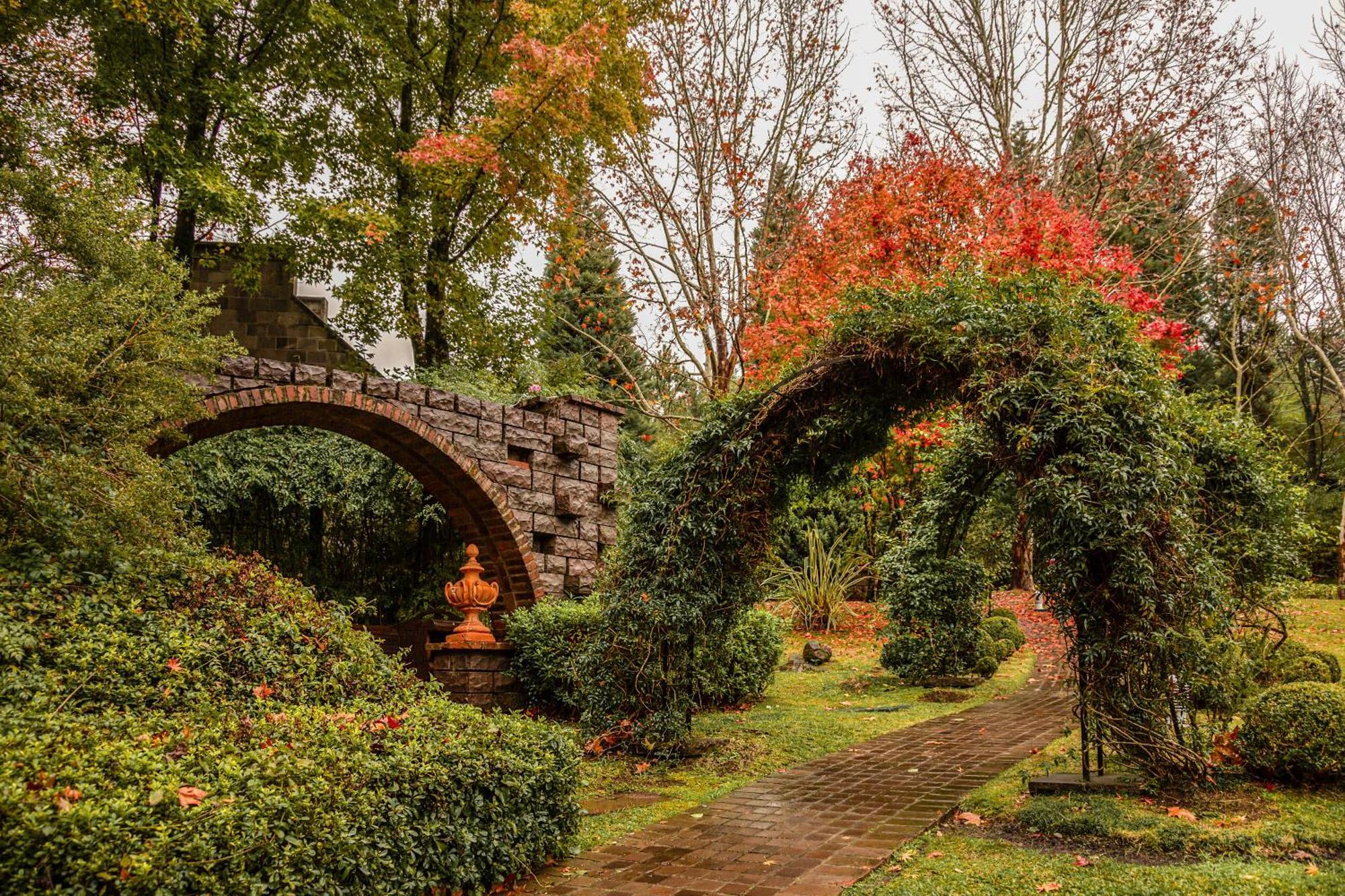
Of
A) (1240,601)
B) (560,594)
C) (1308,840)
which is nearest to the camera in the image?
(1308,840)

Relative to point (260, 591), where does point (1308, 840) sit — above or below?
below

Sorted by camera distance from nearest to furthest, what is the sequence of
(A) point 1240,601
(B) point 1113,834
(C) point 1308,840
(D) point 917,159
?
(C) point 1308,840 < (B) point 1113,834 < (A) point 1240,601 < (D) point 917,159

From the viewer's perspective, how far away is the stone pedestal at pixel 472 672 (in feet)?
22.6

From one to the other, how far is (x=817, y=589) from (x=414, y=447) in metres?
6.78

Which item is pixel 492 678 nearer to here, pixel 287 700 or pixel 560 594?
pixel 560 594

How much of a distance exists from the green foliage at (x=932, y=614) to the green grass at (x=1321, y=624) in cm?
334

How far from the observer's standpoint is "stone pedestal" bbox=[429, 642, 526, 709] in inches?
271

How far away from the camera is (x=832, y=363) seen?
207 inches

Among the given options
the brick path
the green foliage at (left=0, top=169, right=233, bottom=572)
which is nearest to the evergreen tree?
the green foliage at (left=0, top=169, right=233, bottom=572)

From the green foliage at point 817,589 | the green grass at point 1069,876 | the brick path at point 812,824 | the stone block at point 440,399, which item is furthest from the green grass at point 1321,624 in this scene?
the stone block at point 440,399

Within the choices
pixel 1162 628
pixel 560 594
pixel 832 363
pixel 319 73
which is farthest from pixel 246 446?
pixel 1162 628

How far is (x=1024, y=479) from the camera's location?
4.71 metres

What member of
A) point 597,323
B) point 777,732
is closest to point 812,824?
point 777,732

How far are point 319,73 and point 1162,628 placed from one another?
1132 centimetres
